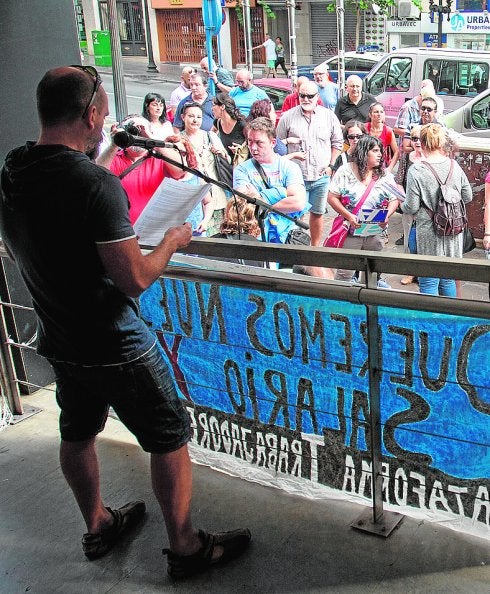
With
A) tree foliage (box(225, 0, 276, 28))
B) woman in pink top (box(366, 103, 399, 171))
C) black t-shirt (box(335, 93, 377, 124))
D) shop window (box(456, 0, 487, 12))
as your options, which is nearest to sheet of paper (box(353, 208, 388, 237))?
woman in pink top (box(366, 103, 399, 171))

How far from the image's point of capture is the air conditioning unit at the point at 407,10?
3375 centimetres

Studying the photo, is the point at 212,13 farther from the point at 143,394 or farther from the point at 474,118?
the point at 143,394

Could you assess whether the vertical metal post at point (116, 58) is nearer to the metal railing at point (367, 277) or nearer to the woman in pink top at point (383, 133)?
the woman in pink top at point (383, 133)


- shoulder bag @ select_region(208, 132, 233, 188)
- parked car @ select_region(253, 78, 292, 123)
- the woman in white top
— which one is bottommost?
parked car @ select_region(253, 78, 292, 123)

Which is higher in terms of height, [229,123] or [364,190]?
[229,123]

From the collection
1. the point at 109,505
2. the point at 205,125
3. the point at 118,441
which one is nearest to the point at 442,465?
the point at 109,505

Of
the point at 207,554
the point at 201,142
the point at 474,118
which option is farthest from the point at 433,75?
the point at 207,554

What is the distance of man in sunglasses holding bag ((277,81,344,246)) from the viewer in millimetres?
9570

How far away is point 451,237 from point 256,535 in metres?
4.46

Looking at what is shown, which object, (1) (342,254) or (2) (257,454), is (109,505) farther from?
(1) (342,254)

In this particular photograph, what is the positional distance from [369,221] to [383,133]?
3745 mm

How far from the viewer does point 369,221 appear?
715 centimetres

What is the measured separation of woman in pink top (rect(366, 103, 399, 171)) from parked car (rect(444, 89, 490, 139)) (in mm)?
2747

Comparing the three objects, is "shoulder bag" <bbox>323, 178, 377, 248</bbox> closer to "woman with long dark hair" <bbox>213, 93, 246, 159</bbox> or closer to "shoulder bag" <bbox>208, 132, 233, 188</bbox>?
"shoulder bag" <bbox>208, 132, 233, 188</bbox>
